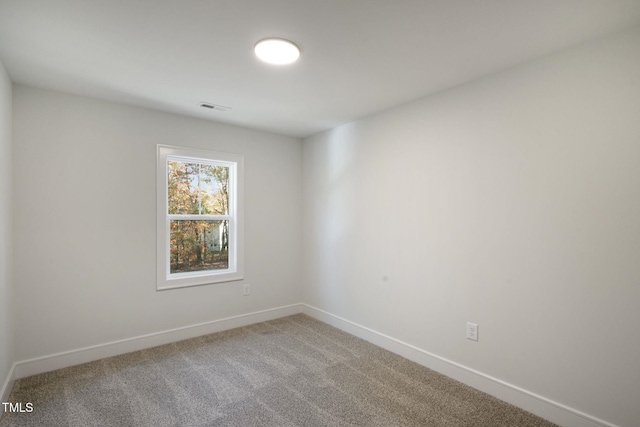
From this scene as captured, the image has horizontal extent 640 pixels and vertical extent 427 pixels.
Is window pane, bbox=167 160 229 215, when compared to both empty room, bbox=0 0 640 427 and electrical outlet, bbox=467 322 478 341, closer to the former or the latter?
empty room, bbox=0 0 640 427

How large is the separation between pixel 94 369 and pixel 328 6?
10.9ft

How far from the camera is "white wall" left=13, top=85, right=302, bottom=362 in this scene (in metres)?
2.63

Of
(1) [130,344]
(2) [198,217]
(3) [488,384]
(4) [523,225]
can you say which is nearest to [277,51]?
(4) [523,225]

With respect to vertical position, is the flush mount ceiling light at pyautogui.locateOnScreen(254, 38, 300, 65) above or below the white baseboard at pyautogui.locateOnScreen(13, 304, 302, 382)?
above

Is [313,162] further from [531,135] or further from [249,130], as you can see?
[531,135]

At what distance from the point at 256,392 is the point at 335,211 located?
6.98 ft

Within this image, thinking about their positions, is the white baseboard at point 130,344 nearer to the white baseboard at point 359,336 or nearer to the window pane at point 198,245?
the white baseboard at point 359,336

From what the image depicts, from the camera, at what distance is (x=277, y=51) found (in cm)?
207

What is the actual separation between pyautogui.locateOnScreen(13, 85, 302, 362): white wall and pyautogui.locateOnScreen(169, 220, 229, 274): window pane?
0.27 m

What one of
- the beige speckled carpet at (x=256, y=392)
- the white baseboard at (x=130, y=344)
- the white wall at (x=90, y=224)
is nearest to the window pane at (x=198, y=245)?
the white wall at (x=90, y=224)

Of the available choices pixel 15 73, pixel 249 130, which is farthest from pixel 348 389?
pixel 15 73

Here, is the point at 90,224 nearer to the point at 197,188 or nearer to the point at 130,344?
the point at 197,188

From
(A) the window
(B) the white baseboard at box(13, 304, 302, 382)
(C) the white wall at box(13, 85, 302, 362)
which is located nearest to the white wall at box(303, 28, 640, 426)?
(B) the white baseboard at box(13, 304, 302, 382)

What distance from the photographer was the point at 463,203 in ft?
8.49
